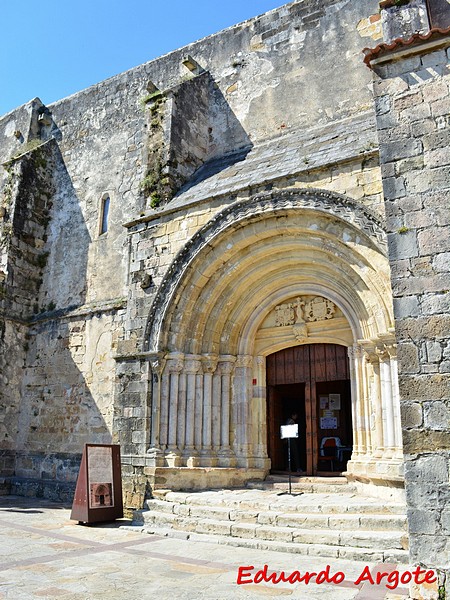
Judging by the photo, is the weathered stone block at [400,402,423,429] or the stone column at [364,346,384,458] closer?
the weathered stone block at [400,402,423,429]

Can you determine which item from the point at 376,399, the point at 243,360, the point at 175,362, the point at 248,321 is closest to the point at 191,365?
the point at 175,362

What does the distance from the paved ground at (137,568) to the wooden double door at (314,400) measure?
105 inches

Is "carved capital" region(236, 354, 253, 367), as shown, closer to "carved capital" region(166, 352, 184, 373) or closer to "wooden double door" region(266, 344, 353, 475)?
"wooden double door" region(266, 344, 353, 475)

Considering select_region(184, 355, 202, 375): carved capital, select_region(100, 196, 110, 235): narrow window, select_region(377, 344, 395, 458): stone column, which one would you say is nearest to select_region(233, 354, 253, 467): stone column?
select_region(184, 355, 202, 375): carved capital

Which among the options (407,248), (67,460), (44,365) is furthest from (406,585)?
(44,365)

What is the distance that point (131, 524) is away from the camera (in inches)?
281

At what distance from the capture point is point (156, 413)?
783 centimetres

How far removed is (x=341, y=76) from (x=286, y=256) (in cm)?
350

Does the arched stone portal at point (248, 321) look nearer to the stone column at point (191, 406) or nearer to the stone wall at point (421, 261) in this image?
the stone column at point (191, 406)

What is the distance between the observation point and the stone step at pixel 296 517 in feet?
17.8

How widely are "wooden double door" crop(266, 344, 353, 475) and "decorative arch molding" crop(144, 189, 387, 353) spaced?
1846 millimetres

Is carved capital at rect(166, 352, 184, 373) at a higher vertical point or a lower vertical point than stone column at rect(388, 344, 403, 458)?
higher

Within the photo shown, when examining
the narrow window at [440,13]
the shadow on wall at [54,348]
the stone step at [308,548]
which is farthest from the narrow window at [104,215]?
the narrow window at [440,13]

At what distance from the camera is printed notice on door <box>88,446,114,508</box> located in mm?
7230
